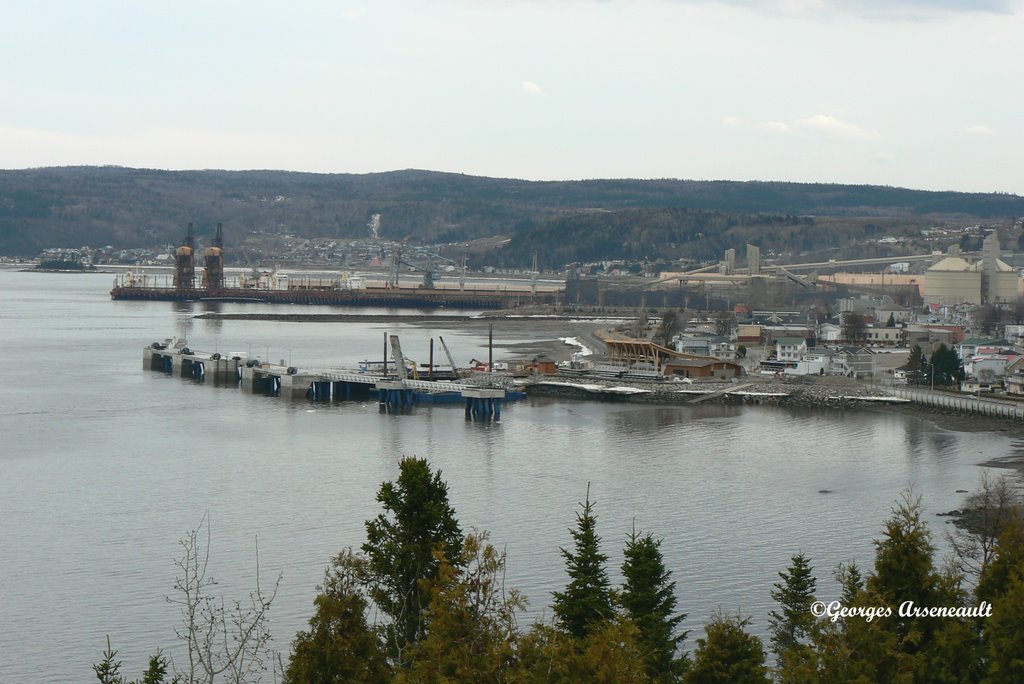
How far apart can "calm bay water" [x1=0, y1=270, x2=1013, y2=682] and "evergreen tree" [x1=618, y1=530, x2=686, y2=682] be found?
1.22 m

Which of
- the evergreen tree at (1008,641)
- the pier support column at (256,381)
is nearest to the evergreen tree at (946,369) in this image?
the pier support column at (256,381)

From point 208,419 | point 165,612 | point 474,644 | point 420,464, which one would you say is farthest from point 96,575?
point 208,419

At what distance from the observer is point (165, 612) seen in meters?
6.17

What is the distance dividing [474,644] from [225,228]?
247 feet

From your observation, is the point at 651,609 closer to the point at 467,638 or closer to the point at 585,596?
the point at 585,596

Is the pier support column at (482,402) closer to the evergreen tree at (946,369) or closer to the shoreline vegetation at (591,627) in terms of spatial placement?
the evergreen tree at (946,369)

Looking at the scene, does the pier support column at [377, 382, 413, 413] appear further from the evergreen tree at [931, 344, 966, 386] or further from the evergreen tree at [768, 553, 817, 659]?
the evergreen tree at [768, 553, 817, 659]

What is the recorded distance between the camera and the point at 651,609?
15.4 ft

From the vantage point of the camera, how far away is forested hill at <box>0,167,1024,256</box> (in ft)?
240

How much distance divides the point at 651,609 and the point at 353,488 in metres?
4.65

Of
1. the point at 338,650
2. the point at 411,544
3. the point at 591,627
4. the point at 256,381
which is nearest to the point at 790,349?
the point at 256,381

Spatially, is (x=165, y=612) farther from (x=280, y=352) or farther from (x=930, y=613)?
(x=280, y=352)

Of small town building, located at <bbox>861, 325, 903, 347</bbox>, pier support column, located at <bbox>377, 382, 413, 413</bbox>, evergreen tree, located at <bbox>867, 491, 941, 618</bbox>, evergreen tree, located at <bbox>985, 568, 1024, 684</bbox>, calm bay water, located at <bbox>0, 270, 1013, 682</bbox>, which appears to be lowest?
calm bay water, located at <bbox>0, 270, 1013, 682</bbox>

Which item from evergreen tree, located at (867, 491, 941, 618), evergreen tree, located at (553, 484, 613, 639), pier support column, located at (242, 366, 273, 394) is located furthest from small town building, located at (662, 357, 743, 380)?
evergreen tree, located at (867, 491, 941, 618)
